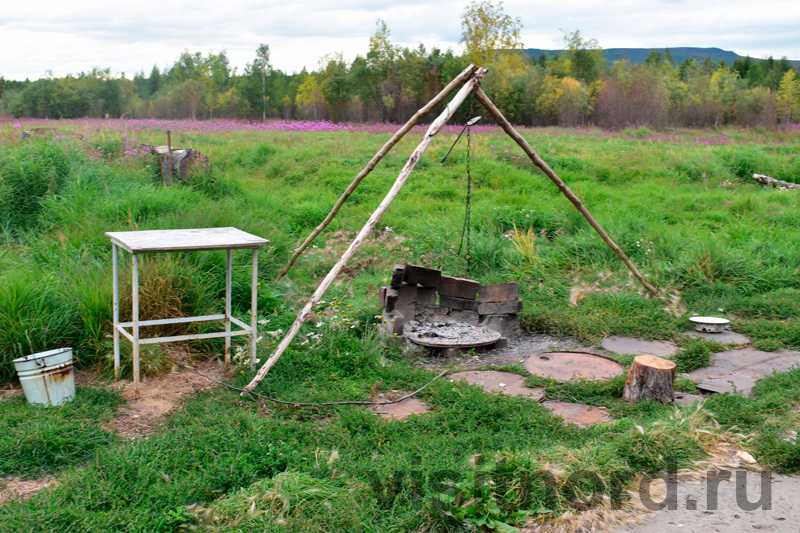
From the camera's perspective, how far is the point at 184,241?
465cm

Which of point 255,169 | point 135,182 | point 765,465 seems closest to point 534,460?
point 765,465

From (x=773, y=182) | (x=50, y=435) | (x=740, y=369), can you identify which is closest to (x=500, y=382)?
(x=740, y=369)

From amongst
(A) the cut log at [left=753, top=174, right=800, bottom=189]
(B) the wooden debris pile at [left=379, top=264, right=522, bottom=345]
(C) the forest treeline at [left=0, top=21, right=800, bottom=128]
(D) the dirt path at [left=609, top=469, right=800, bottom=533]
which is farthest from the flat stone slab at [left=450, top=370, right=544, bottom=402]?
(C) the forest treeline at [left=0, top=21, right=800, bottom=128]

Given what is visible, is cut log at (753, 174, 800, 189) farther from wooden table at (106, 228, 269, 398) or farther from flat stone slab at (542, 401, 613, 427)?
wooden table at (106, 228, 269, 398)

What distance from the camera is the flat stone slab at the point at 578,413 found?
14.6 ft

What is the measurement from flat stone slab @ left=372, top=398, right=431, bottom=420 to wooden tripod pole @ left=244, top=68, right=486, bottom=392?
81cm

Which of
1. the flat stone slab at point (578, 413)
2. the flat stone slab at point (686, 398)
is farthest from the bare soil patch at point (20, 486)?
the flat stone slab at point (686, 398)

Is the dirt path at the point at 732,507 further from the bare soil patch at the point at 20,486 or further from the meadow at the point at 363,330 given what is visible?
the bare soil patch at the point at 20,486

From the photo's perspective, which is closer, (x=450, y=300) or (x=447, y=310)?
(x=450, y=300)

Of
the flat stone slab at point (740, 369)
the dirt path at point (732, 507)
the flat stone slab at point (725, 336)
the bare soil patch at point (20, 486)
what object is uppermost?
the dirt path at point (732, 507)

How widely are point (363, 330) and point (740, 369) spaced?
11.2 ft

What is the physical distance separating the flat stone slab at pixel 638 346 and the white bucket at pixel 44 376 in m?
4.70

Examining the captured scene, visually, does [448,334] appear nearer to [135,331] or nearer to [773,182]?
[135,331]

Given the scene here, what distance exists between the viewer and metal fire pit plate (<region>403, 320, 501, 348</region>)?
6.00m
